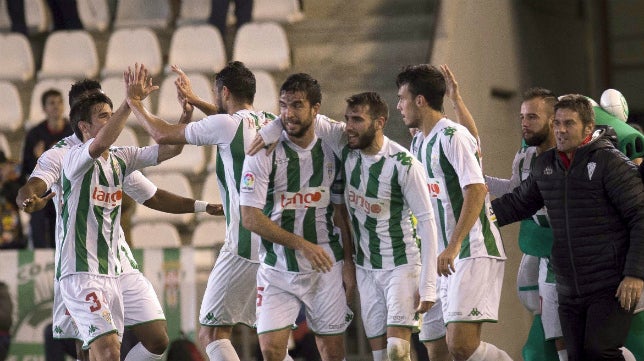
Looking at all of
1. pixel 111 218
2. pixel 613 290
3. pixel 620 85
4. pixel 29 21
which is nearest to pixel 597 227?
pixel 613 290

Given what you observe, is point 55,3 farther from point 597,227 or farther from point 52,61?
point 597,227

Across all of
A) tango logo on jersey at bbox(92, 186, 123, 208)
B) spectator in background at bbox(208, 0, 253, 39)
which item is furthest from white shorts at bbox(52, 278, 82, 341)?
spectator in background at bbox(208, 0, 253, 39)

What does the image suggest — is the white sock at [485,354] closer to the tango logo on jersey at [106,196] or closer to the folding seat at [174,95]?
the tango logo on jersey at [106,196]

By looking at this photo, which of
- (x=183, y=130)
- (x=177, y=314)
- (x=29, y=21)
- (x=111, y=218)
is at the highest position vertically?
(x=29, y=21)

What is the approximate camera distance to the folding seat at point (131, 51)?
12.0 m

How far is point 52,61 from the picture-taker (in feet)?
40.2

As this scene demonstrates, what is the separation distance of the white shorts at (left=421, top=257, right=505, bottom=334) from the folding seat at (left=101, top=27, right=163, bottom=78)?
20.2ft

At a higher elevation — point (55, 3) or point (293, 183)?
point (55, 3)

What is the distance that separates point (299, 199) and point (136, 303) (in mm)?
1310

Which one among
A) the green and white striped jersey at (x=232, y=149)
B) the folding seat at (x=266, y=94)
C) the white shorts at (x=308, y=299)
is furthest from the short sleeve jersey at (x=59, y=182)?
the folding seat at (x=266, y=94)

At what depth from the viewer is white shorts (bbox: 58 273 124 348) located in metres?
6.69

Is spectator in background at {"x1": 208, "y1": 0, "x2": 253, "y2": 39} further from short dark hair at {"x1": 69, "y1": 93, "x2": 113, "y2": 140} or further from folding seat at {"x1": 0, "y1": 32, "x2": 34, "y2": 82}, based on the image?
short dark hair at {"x1": 69, "y1": 93, "x2": 113, "y2": 140}

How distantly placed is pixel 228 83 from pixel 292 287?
1230mm

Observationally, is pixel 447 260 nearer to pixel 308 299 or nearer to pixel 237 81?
pixel 308 299
